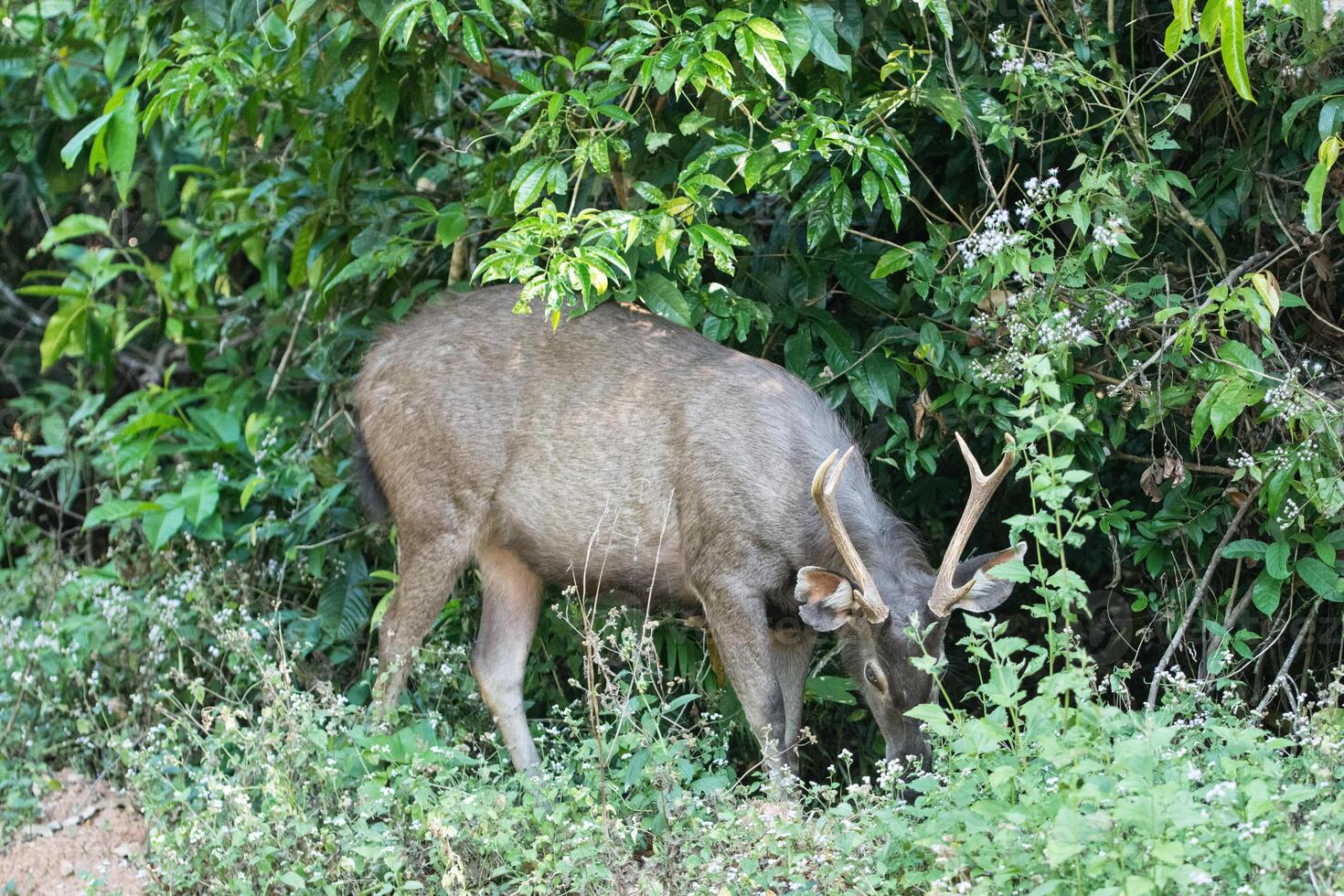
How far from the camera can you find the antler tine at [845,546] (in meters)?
5.61

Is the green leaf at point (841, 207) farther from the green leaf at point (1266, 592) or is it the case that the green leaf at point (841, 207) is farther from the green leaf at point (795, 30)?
the green leaf at point (1266, 592)

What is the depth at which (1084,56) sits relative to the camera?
6.07 meters

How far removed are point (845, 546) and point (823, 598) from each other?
256 millimetres

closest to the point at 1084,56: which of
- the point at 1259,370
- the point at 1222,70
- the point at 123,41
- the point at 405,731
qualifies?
the point at 1222,70

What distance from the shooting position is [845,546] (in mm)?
5672

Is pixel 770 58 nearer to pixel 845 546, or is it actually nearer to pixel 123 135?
pixel 845 546

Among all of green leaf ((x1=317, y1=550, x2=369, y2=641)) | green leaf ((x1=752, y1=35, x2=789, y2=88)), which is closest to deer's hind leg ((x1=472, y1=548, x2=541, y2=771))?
green leaf ((x1=317, y1=550, x2=369, y2=641))

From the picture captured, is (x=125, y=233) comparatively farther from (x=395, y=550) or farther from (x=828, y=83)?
(x=828, y=83)

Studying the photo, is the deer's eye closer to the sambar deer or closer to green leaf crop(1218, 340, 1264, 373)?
the sambar deer

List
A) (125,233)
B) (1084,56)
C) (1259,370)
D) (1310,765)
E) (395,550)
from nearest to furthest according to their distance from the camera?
1. (1310,765)
2. (1259,370)
3. (1084,56)
4. (395,550)
5. (125,233)

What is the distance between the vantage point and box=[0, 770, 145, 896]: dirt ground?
5988 millimetres

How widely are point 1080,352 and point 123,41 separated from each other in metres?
5.11

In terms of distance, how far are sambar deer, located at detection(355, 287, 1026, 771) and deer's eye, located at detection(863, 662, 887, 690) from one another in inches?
0.4

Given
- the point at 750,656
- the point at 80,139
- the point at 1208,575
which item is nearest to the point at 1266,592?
the point at 1208,575
